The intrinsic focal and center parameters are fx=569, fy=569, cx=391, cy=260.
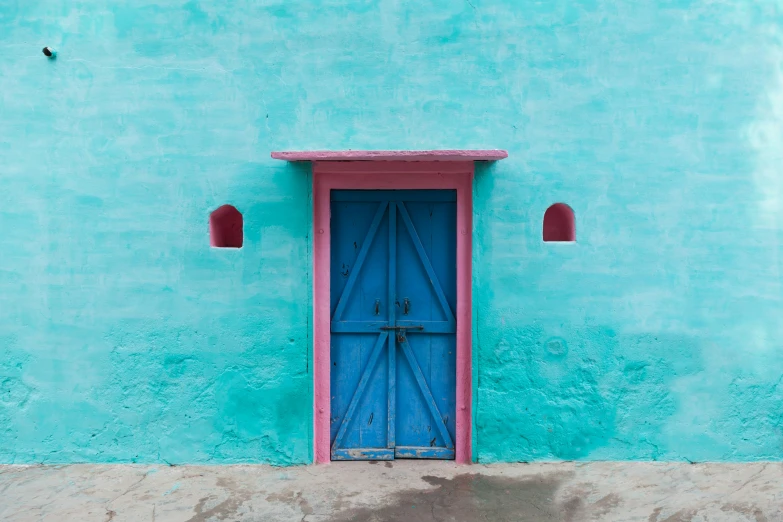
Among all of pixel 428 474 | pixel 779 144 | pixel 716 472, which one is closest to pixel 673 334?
pixel 716 472

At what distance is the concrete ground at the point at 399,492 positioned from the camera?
141 inches

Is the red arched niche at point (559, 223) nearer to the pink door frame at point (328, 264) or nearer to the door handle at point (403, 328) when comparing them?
the pink door frame at point (328, 264)

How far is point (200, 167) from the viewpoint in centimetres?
427

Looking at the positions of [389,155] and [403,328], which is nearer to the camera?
[389,155]

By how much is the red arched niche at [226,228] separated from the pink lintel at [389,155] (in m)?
0.73

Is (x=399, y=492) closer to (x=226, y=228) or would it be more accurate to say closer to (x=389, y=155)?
(x=389, y=155)

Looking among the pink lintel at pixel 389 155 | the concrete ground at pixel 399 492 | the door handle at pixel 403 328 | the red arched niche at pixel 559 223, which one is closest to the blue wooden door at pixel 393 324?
the door handle at pixel 403 328

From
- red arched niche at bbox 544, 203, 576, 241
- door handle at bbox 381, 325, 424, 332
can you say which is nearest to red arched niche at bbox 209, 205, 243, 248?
door handle at bbox 381, 325, 424, 332

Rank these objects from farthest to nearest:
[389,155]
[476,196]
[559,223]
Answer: [559,223], [476,196], [389,155]

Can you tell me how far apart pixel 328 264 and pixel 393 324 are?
2.25 feet

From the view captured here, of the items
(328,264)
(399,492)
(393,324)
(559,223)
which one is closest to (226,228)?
(328,264)

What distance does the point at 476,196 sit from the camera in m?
4.23

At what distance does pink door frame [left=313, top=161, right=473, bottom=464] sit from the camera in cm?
433

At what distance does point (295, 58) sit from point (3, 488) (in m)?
3.68
